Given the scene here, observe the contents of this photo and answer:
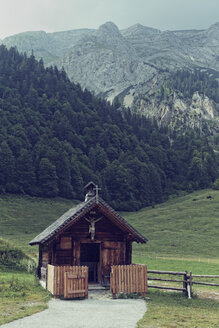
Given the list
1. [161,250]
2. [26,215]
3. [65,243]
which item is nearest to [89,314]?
[65,243]

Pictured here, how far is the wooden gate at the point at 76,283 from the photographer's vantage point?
23.8 metres

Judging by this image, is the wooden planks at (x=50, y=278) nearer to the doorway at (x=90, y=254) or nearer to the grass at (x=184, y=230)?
the doorway at (x=90, y=254)

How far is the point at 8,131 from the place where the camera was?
16838 centimetres

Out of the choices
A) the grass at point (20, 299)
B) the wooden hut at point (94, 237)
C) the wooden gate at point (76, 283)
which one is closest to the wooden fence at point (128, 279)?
the wooden gate at point (76, 283)

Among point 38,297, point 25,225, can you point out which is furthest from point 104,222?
point 25,225

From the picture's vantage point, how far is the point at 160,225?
102m

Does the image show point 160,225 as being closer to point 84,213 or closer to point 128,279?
point 84,213

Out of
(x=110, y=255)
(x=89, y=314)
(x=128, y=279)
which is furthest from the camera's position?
(x=110, y=255)

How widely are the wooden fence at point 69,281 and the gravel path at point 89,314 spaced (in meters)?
0.69

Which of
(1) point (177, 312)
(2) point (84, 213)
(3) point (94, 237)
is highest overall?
(2) point (84, 213)

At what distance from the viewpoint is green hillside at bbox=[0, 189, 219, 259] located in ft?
238

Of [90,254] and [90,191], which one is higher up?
[90,191]

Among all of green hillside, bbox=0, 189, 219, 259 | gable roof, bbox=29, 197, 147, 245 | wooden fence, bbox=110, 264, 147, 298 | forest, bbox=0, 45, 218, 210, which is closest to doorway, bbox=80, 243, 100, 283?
gable roof, bbox=29, 197, 147, 245

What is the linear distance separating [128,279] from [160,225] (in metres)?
77.9
